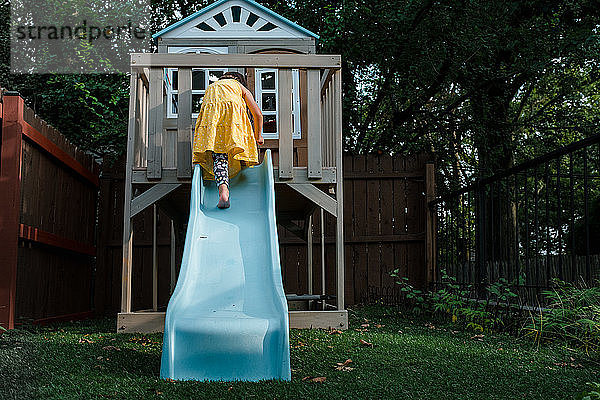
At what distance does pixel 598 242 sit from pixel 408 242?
191 inches

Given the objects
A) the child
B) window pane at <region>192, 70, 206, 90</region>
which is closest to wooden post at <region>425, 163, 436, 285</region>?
window pane at <region>192, 70, 206, 90</region>

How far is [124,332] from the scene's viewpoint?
5129 mm

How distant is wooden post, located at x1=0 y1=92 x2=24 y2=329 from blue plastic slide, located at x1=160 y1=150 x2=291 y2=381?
1534mm

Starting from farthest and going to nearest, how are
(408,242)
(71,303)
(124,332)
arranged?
(408,242) → (71,303) → (124,332)

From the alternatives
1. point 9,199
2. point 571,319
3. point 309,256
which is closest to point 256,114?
point 309,256

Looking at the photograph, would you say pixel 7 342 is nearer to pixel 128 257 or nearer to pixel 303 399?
pixel 128 257

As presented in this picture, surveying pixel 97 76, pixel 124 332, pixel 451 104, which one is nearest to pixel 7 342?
pixel 124 332

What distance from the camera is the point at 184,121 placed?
216 inches

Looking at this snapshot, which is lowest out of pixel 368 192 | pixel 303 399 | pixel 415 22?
pixel 303 399

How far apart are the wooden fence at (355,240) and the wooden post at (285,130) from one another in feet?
8.88

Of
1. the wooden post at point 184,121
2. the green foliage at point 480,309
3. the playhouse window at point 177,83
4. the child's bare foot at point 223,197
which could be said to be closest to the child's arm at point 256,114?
the wooden post at point 184,121

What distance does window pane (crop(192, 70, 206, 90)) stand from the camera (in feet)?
24.9

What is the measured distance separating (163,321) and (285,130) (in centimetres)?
195

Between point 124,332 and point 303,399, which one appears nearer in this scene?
point 303,399
